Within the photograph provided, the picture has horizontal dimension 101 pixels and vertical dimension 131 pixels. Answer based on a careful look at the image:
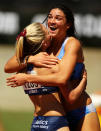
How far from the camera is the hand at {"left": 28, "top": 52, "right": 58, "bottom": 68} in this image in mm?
4762

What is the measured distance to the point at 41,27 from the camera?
4.88 metres

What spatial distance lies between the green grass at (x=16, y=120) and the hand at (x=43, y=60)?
528 cm

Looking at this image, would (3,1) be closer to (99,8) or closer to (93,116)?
(99,8)

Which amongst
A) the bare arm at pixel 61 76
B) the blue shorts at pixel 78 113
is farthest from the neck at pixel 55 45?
the blue shorts at pixel 78 113

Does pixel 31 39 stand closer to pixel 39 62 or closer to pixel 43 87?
pixel 39 62

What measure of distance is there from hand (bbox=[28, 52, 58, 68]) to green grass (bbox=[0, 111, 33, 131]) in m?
5.28

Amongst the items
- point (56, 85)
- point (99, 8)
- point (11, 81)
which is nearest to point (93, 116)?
point (56, 85)

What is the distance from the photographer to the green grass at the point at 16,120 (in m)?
10.2

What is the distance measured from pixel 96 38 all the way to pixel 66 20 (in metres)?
12.1

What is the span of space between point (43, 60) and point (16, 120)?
6.88 meters

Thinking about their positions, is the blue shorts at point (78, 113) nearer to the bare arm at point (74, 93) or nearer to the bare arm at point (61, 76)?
the bare arm at point (74, 93)

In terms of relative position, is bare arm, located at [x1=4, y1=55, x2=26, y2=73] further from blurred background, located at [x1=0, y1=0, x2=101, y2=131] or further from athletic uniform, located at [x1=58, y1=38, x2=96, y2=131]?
blurred background, located at [x1=0, y1=0, x2=101, y2=131]

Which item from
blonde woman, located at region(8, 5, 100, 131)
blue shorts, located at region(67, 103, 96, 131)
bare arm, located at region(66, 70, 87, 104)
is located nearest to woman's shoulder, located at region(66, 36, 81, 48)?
blonde woman, located at region(8, 5, 100, 131)

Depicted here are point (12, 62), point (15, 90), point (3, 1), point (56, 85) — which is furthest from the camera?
point (3, 1)
